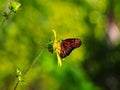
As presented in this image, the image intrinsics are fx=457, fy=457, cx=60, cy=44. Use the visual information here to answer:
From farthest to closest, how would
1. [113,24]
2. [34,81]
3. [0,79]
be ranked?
[113,24]
[34,81]
[0,79]

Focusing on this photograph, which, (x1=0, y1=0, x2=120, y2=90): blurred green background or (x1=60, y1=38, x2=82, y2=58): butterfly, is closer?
(x1=60, y1=38, x2=82, y2=58): butterfly

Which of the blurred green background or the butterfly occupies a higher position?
the butterfly

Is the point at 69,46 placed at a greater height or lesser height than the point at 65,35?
greater

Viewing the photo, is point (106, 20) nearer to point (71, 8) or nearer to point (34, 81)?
point (71, 8)

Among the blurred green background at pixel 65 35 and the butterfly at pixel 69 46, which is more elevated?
the butterfly at pixel 69 46

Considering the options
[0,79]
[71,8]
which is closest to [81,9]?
[71,8]

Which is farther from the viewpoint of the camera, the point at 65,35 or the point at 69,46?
the point at 65,35

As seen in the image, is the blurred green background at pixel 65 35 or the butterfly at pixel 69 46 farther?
the blurred green background at pixel 65 35

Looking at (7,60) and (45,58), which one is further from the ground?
(45,58)
